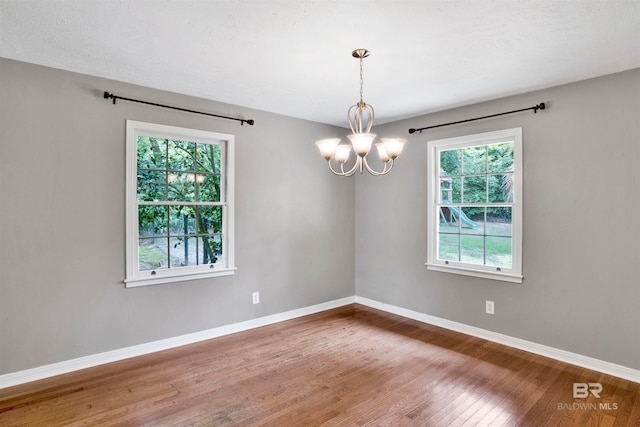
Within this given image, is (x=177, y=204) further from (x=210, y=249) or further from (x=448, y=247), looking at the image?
(x=448, y=247)

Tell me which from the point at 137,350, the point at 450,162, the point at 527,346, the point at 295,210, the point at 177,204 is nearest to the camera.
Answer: the point at 137,350

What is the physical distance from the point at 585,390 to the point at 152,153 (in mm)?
4256

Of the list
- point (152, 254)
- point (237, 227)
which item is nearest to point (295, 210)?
point (237, 227)

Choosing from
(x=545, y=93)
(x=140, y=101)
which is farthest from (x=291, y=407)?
(x=545, y=93)

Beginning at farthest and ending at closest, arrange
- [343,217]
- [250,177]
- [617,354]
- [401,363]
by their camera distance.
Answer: [343,217] < [250,177] < [401,363] < [617,354]

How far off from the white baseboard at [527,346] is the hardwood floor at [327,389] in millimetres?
82

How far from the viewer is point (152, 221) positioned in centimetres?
345

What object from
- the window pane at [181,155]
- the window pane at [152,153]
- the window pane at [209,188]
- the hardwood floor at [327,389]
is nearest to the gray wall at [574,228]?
the hardwood floor at [327,389]

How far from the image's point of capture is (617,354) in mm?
2930

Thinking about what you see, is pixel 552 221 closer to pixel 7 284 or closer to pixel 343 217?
pixel 343 217

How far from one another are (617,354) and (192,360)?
3689 mm

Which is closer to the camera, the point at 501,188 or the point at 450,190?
the point at 501,188

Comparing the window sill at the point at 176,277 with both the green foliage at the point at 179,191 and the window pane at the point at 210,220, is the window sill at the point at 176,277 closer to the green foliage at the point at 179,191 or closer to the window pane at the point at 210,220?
the green foliage at the point at 179,191

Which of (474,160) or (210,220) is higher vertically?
(474,160)
